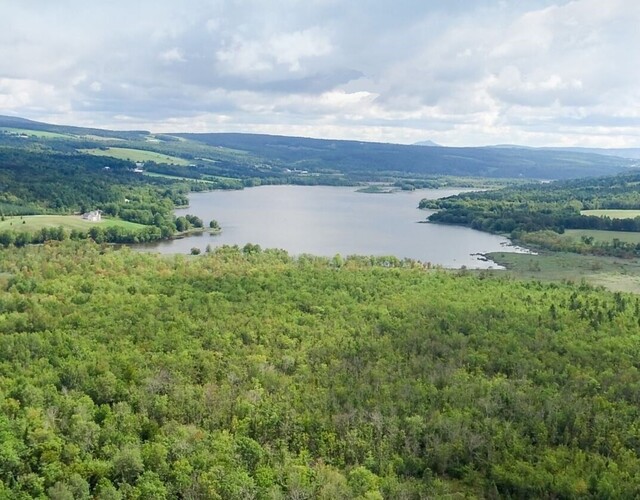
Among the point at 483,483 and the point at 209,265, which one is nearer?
the point at 483,483

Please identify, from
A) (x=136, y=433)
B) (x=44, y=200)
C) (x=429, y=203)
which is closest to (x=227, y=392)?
(x=136, y=433)

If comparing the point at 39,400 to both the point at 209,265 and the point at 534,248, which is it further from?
the point at 534,248

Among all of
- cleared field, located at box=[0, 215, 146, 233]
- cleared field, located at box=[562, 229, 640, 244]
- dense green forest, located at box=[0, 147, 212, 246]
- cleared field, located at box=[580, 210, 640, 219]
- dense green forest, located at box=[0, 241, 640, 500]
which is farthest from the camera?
cleared field, located at box=[580, 210, 640, 219]

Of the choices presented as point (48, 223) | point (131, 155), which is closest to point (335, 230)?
point (48, 223)

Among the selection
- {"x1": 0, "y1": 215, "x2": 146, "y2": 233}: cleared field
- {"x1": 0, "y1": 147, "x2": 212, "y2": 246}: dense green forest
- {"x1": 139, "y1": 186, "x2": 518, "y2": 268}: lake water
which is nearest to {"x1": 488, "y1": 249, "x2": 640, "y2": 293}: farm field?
{"x1": 139, "y1": 186, "x2": 518, "y2": 268}: lake water

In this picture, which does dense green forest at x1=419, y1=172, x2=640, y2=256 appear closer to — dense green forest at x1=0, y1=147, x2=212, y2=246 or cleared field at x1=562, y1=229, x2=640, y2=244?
cleared field at x1=562, y1=229, x2=640, y2=244

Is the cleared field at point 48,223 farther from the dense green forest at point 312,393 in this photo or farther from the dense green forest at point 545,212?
the dense green forest at point 545,212
